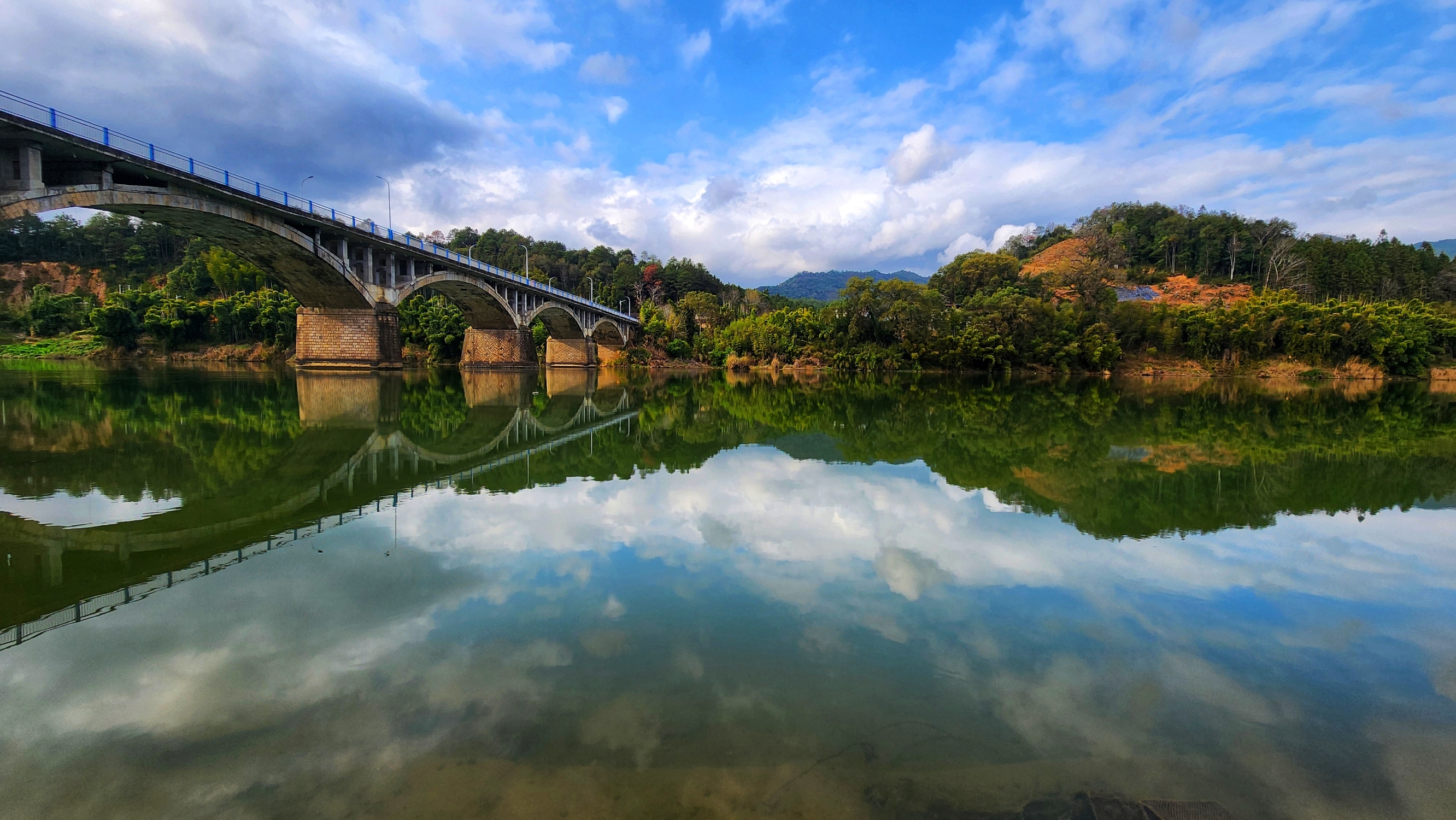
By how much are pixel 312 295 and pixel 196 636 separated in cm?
3942

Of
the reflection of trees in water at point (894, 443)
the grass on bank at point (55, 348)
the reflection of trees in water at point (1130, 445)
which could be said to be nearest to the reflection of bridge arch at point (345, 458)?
the reflection of trees in water at point (894, 443)

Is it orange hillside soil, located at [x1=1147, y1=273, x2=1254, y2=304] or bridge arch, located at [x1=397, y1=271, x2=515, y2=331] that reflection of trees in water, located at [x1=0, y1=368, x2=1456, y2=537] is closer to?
bridge arch, located at [x1=397, y1=271, x2=515, y2=331]

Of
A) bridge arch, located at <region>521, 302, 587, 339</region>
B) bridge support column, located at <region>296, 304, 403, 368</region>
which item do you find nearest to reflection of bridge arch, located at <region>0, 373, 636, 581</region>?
bridge support column, located at <region>296, 304, 403, 368</region>

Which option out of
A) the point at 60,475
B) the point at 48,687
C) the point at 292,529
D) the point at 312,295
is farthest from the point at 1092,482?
the point at 312,295

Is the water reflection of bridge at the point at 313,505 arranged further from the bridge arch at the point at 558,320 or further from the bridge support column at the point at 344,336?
the bridge arch at the point at 558,320

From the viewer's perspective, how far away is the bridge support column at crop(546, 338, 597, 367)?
64.2 meters

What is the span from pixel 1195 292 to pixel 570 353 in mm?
76048

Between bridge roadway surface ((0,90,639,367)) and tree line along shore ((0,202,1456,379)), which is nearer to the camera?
bridge roadway surface ((0,90,639,367))

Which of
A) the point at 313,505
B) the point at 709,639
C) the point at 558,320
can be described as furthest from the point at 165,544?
the point at 558,320

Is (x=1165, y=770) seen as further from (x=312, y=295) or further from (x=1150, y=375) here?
(x=1150, y=375)

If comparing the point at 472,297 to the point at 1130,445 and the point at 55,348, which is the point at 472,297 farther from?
the point at 1130,445

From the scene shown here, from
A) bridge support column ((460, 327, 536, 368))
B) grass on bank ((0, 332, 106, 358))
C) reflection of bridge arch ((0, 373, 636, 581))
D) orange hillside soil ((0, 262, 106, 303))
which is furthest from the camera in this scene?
orange hillside soil ((0, 262, 106, 303))

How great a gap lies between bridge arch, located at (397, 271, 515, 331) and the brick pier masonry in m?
0.59

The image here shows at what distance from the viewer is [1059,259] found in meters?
86.2
